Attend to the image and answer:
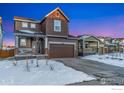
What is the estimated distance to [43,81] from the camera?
384cm

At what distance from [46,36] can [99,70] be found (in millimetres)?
1328

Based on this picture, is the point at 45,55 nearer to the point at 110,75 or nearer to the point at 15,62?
the point at 15,62

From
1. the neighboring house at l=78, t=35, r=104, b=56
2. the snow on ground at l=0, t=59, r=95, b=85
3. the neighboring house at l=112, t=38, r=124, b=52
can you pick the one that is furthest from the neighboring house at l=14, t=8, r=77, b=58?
the neighboring house at l=112, t=38, r=124, b=52

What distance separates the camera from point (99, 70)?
4.03 meters

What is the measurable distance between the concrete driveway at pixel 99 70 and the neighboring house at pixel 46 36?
21 centimetres

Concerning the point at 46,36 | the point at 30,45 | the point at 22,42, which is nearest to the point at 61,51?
the point at 46,36

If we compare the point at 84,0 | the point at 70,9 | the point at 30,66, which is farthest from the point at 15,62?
the point at 84,0

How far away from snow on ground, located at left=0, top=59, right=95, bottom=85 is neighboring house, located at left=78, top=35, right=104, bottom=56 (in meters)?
0.52

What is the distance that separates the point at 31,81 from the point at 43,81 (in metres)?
0.23

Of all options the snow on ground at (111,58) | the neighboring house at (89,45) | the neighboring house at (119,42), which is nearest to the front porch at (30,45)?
the neighboring house at (89,45)

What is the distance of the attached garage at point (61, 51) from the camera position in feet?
14.2

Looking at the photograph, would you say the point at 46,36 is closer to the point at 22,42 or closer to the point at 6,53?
the point at 22,42
